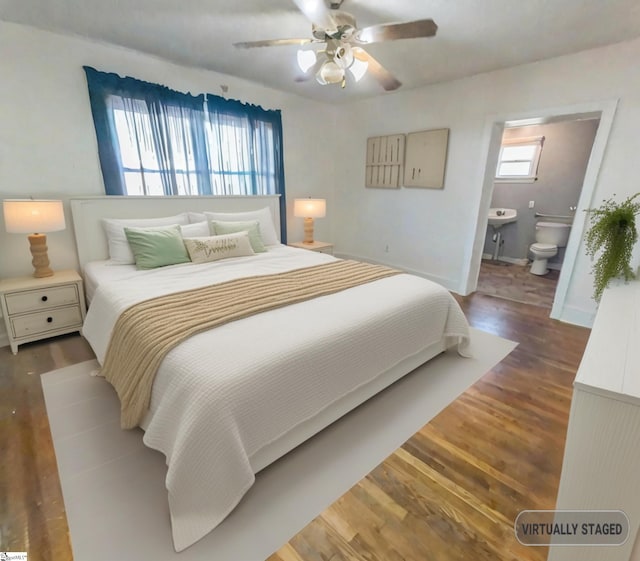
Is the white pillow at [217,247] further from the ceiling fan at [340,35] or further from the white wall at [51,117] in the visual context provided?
the ceiling fan at [340,35]

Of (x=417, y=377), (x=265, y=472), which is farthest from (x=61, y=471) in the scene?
(x=417, y=377)

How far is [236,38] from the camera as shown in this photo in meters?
2.65

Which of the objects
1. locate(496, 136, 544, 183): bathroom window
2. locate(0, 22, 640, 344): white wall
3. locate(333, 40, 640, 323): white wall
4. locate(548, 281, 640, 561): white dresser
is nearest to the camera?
locate(548, 281, 640, 561): white dresser

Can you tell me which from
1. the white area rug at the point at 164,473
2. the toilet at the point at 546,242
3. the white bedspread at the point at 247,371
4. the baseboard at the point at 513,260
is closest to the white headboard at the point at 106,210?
the white bedspread at the point at 247,371

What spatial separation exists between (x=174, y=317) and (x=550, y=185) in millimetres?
5827

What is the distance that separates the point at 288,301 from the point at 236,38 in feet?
7.42

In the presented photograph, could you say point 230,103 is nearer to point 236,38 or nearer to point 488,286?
point 236,38

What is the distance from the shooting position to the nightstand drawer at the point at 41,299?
247 cm

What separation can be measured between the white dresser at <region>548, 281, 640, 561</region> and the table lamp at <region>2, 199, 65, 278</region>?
3.33 meters

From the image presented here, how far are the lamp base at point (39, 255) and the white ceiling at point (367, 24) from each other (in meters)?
1.60

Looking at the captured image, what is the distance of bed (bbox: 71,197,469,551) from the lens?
126cm

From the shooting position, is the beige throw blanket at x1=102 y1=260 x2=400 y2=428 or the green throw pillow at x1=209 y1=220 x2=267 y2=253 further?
the green throw pillow at x1=209 y1=220 x2=267 y2=253

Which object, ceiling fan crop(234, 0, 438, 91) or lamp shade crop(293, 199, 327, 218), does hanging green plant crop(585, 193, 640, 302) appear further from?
lamp shade crop(293, 199, 327, 218)

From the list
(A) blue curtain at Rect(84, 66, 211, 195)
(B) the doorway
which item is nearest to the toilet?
(B) the doorway
